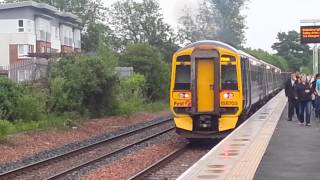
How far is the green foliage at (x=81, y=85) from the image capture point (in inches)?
1057

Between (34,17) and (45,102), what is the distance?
42.1m

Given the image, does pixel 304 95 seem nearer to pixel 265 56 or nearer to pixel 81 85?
pixel 81 85

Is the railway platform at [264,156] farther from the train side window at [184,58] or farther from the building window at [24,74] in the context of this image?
the building window at [24,74]

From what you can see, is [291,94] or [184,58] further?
[291,94]

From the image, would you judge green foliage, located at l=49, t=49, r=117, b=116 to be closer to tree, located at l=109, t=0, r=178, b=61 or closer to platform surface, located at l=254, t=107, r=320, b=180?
platform surface, located at l=254, t=107, r=320, b=180

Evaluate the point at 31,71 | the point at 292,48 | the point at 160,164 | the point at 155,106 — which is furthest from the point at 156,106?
the point at 292,48

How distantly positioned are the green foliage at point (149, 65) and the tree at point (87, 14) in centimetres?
4712

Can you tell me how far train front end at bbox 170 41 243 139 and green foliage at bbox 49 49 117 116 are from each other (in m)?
9.08

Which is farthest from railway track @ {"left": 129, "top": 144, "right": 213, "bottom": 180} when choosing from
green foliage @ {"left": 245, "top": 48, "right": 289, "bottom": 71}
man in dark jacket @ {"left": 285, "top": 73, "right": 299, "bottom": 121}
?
green foliage @ {"left": 245, "top": 48, "right": 289, "bottom": 71}

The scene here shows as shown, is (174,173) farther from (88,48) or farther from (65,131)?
(88,48)

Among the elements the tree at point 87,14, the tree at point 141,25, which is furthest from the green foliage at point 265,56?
the tree at point 87,14

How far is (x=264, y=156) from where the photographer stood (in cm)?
1204

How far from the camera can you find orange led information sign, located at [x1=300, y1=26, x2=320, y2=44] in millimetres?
30641

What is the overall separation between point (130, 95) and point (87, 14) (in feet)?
201
